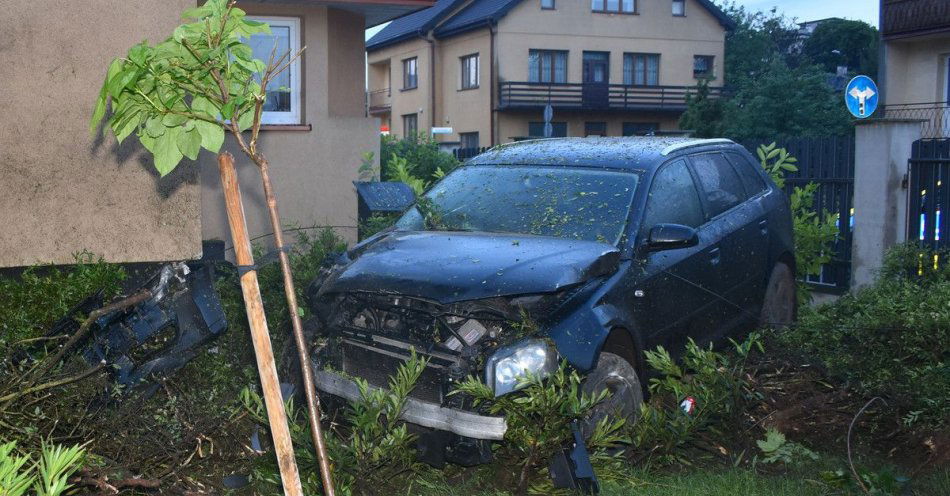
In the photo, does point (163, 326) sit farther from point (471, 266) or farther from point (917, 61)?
point (917, 61)

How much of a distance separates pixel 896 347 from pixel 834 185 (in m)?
6.41

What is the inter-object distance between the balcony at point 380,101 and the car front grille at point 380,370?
1844 inches

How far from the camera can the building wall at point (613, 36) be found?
4484 cm

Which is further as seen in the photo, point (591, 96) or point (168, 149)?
point (591, 96)

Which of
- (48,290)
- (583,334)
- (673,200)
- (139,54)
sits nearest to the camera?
(139,54)

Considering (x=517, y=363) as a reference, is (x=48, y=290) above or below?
above

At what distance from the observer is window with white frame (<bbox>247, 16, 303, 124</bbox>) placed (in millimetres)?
11438

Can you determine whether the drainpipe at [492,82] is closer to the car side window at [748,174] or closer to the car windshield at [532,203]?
the car side window at [748,174]

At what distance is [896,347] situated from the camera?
6.66 metres

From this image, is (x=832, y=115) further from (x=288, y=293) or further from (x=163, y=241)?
(x=288, y=293)

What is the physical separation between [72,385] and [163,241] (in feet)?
7.42

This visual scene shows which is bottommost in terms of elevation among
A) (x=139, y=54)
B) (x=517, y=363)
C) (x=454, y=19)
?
(x=517, y=363)

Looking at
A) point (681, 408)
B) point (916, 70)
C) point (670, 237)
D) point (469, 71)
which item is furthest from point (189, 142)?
point (469, 71)

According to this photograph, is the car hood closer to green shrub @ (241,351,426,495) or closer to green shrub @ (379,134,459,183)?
green shrub @ (241,351,426,495)
